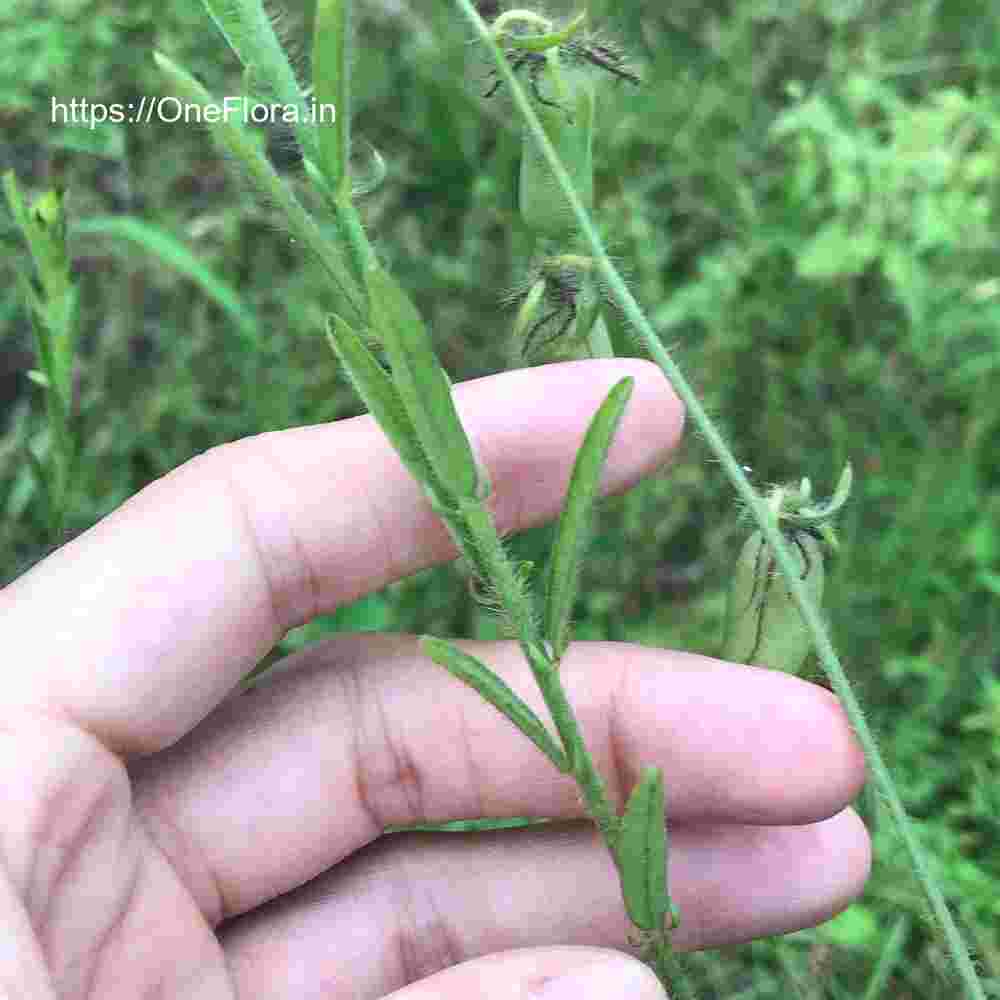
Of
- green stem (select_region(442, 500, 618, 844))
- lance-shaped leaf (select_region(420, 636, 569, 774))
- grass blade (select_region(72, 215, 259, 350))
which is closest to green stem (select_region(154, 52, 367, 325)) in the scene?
green stem (select_region(442, 500, 618, 844))

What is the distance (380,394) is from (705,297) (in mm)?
1663

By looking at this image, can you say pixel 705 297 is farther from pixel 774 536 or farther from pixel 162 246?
pixel 774 536

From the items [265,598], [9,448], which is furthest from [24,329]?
[265,598]

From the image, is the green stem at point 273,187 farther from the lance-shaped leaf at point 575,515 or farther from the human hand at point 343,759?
the human hand at point 343,759

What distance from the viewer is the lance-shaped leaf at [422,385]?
99 cm

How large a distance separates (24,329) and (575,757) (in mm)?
2117

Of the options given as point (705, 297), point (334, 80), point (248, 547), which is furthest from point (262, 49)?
point (705, 297)

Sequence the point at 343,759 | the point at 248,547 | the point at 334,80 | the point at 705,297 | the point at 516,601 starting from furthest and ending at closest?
the point at 705,297 → the point at 343,759 → the point at 248,547 → the point at 516,601 → the point at 334,80

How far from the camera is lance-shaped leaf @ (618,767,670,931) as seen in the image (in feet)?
3.67

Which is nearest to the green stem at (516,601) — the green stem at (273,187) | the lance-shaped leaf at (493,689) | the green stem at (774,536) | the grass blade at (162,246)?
the lance-shaped leaf at (493,689)

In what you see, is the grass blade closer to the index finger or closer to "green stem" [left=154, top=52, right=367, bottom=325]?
the index finger

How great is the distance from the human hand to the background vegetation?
407mm

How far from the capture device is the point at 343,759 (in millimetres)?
1731

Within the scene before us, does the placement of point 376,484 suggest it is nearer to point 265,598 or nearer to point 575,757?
point 265,598
